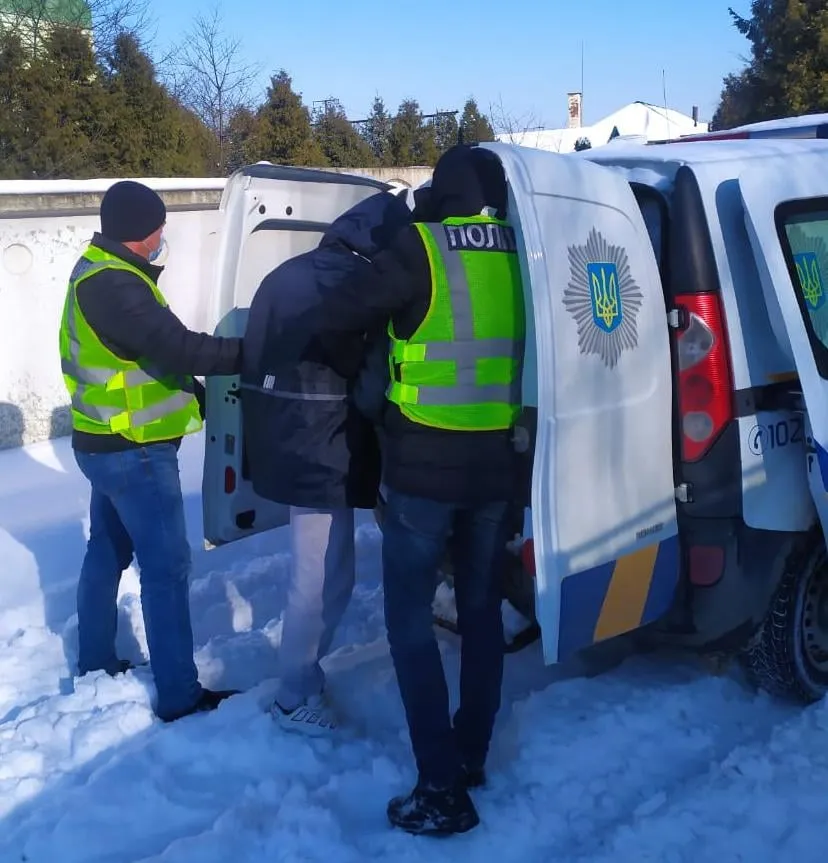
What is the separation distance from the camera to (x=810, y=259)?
10.7 feet

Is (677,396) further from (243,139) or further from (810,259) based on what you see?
(243,139)

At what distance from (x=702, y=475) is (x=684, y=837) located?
1081 mm

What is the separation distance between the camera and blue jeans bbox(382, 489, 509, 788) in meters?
2.82

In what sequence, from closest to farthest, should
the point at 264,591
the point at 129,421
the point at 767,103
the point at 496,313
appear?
1. the point at 496,313
2. the point at 129,421
3. the point at 264,591
4. the point at 767,103

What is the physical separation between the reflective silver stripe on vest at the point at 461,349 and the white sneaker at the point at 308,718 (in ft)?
4.16

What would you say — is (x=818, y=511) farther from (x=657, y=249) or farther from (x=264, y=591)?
(x=264, y=591)

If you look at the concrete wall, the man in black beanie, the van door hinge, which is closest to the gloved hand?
the man in black beanie

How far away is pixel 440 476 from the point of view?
2.75 meters

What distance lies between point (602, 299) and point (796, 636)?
1451 millimetres

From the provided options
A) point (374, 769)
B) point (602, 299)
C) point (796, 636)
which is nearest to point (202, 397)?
point (374, 769)

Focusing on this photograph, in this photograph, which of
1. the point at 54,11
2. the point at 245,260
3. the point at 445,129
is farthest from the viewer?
the point at 445,129

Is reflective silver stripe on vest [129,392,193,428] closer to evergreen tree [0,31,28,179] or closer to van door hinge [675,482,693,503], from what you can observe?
van door hinge [675,482,693,503]

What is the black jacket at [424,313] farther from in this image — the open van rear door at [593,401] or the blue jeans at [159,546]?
the blue jeans at [159,546]

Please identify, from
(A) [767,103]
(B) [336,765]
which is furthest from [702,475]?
(A) [767,103]
